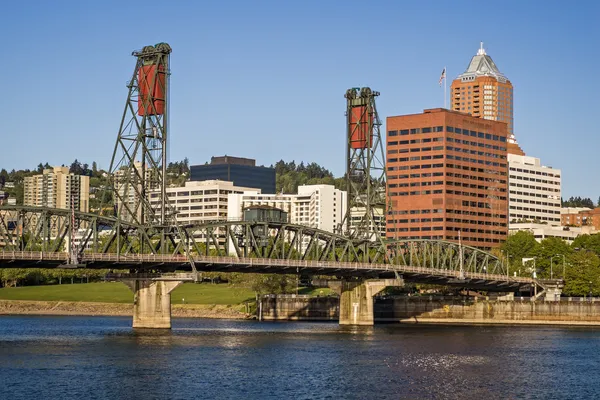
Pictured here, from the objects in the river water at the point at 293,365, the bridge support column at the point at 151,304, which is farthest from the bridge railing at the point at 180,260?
the river water at the point at 293,365

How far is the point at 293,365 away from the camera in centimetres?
11856

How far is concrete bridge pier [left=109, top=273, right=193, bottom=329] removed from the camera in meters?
166

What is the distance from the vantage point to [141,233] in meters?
168

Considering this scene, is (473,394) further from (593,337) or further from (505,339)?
(593,337)

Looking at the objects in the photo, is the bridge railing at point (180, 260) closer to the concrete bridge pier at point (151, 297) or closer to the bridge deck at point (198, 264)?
the bridge deck at point (198, 264)

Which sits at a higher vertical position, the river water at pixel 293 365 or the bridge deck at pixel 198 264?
the bridge deck at pixel 198 264

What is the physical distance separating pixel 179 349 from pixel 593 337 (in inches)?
2733

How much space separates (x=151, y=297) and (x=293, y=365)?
53.4m

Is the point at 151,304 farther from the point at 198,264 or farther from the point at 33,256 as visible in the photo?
the point at 33,256

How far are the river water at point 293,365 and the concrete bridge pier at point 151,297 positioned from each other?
15.1 feet

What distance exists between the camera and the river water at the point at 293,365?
317 feet

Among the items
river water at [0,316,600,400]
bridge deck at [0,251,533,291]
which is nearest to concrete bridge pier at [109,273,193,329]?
bridge deck at [0,251,533,291]

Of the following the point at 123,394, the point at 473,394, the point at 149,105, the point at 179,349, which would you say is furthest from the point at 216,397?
the point at 149,105

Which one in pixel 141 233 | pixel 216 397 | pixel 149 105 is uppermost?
pixel 149 105
